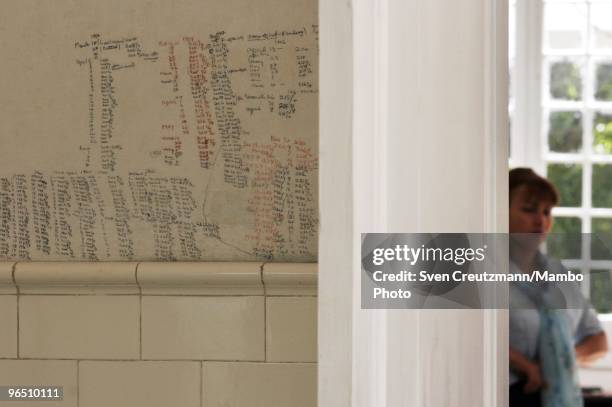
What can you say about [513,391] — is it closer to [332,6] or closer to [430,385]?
[430,385]

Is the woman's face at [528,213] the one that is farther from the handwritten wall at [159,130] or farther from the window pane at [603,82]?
the window pane at [603,82]

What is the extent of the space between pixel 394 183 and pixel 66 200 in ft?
3.51

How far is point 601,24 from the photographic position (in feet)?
10.9

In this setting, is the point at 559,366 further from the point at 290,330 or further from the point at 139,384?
the point at 139,384

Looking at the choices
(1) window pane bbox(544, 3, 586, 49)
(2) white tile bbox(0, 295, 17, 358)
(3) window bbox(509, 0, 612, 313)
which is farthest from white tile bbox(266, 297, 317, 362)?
(1) window pane bbox(544, 3, 586, 49)

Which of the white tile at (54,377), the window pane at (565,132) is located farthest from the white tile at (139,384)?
the window pane at (565,132)

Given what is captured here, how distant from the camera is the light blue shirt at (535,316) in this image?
29.9 inches

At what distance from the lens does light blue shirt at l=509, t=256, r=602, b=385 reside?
758 millimetres

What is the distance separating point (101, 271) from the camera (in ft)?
4.99

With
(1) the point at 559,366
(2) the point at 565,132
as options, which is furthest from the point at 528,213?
(2) the point at 565,132

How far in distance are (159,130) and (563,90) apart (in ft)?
7.57

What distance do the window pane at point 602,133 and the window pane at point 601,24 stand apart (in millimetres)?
301

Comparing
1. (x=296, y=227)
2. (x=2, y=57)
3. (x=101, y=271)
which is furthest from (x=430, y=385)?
(x=2, y=57)

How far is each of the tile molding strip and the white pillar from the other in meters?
0.80
